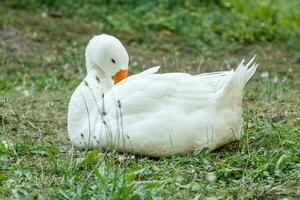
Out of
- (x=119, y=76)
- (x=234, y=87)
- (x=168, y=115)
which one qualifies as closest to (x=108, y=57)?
(x=119, y=76)

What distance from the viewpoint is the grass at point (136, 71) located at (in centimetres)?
504

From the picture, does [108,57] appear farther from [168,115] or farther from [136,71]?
[136,71]

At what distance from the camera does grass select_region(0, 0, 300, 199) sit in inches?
198

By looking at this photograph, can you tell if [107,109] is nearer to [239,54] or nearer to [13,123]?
[13,123]

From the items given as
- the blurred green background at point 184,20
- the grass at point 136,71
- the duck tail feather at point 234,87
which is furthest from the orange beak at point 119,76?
the blurred green background at point 184,20

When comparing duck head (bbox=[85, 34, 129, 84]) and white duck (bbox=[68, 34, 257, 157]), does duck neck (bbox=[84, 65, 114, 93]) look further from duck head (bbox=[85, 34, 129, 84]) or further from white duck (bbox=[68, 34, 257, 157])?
white duck (bbox=[68, 34, 257, 157])

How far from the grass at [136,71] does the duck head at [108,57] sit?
484mm

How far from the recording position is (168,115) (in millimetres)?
6055

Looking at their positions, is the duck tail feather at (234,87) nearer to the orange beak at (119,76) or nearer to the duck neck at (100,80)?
the orange beak at (119,76)

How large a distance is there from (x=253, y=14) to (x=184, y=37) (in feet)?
6.20

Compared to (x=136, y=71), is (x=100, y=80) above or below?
above

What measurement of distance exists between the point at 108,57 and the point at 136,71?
4.02 m

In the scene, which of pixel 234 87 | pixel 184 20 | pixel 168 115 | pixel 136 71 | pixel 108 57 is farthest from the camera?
pixel 184 20

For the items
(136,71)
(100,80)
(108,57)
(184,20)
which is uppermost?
(108,57)
